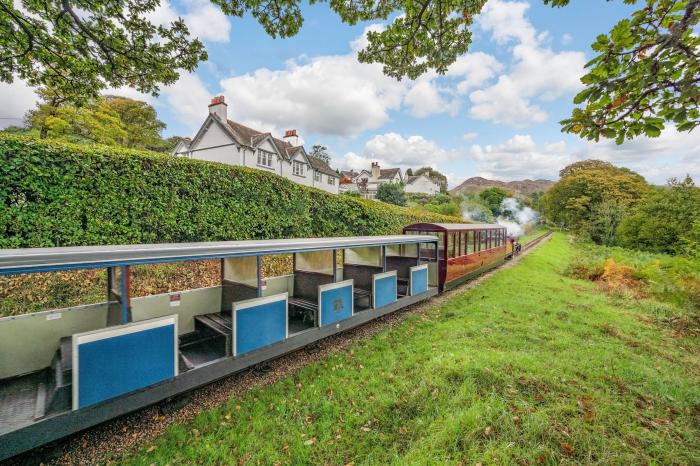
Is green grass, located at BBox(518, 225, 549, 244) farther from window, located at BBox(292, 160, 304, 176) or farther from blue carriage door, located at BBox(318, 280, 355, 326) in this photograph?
blue carriage door, located at BBox(318, 280, 355, 326)

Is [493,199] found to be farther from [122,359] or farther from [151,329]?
[122,359]

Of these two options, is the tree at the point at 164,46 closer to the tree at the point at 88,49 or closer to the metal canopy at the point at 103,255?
the tree at the point at 88,49

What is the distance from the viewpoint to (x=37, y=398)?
10.6 ft

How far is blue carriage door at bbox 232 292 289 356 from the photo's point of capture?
415cm

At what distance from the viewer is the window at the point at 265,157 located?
2486cm

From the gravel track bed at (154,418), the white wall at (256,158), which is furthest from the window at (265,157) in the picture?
the gravel track bed at (154,418)

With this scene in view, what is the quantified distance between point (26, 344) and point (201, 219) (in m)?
5.25

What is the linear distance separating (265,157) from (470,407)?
25.2 m

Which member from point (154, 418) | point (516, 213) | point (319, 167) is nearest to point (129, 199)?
point (154, 418)

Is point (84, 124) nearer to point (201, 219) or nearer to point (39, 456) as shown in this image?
point (201, 219)

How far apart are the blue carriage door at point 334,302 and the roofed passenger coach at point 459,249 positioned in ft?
15.4

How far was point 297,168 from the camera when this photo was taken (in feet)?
96.3

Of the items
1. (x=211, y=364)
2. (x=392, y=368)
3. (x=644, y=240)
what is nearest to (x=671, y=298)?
(x=392, y=368)

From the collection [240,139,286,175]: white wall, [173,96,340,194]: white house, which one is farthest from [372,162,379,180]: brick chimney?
[240,139,286,175]: white wall
